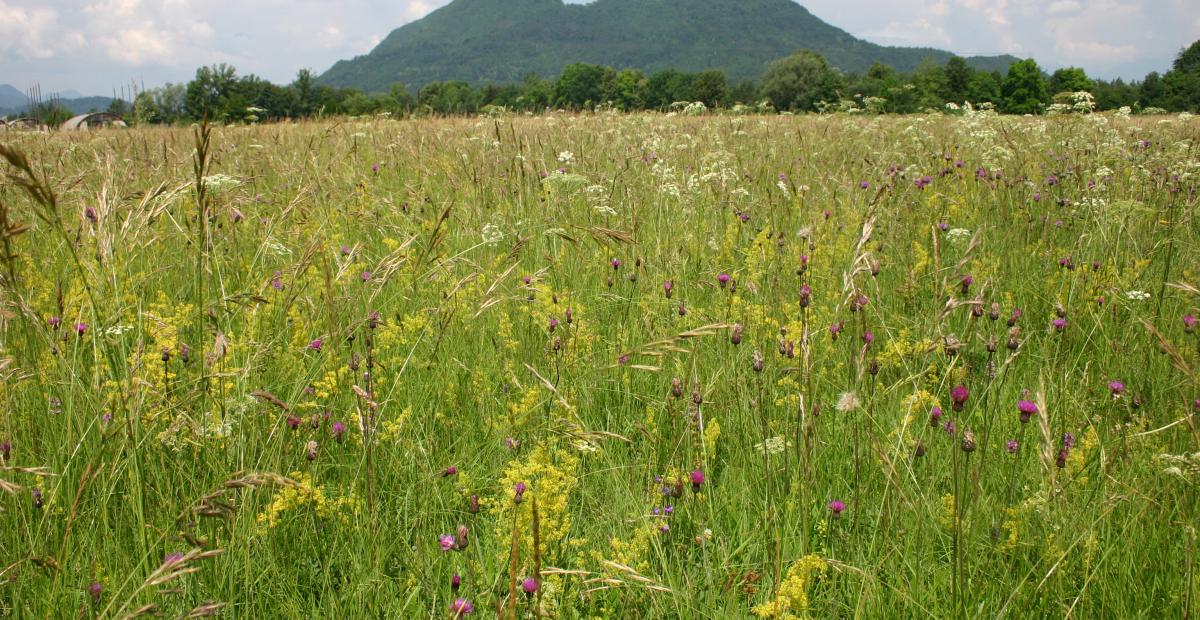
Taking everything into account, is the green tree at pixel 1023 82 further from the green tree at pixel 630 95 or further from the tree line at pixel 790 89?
the green tree at pixel 630 95

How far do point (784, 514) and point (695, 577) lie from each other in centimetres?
34

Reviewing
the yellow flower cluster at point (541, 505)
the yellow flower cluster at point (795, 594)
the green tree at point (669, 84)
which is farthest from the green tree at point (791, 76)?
the yellow flower cluster at point (795, 594)

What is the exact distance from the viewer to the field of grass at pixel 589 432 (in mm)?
1460

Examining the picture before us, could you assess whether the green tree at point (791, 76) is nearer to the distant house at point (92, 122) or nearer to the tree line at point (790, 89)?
the tree line at point (790, 89)

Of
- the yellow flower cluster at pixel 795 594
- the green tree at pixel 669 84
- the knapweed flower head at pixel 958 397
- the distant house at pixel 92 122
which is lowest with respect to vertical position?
the yellow flower cluster at pixel 795 594

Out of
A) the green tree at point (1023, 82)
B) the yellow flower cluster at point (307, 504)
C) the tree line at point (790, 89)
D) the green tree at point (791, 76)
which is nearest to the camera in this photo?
the yellow flower cluster at point (307, 504)

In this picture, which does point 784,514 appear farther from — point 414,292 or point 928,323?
point 414,292

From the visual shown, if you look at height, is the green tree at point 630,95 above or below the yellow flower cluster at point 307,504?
above

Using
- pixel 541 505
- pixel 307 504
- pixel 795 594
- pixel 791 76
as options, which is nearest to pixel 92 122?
pixel 307 504

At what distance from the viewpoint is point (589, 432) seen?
150 centimetres

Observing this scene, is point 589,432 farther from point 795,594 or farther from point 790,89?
point 790,89

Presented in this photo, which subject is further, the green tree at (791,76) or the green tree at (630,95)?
the green tree at (791,76)

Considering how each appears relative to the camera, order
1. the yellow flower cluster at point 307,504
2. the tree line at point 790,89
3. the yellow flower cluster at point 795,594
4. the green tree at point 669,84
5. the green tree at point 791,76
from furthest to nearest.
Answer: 1. the green tree at point 669,84
2. the green tree at point 791,76
3. the tree line at point 790,89
4. the yellow flower cluster at point 307,504
5. the yellow flower cluster at point 795,594

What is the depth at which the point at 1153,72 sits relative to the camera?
5581 centimetres
